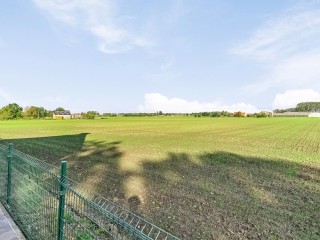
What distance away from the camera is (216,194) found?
8.58m

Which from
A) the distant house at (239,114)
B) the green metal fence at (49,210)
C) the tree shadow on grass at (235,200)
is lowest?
the distant house at (239,114)

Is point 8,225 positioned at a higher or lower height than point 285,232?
higher

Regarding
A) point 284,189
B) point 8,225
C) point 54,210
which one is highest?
point 54,210

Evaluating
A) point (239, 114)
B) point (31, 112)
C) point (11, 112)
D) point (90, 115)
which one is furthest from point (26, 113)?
point (239, 114)

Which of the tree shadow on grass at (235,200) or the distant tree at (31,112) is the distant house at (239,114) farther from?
the tree shadow on grass at (235,200)

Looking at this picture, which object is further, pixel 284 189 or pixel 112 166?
pixel 112 166

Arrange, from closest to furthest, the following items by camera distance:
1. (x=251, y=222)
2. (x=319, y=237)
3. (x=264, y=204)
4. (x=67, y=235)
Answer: (x=67, y=235) < (x=319, y=237) < (x=251, y=222) < (x=264, y=204)

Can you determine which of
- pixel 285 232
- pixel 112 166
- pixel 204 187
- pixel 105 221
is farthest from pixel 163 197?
pixel 112 166

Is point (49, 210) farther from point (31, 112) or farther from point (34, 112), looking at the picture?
point (31, 112)

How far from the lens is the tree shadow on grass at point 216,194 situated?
625cm

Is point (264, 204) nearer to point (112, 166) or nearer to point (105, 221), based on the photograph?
point (105, 221)

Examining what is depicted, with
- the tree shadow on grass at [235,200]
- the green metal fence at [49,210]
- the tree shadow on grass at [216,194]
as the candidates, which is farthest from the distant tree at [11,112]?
the green metal fence at [49,210]

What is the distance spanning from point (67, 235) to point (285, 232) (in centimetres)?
418

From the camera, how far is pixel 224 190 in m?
9.03
